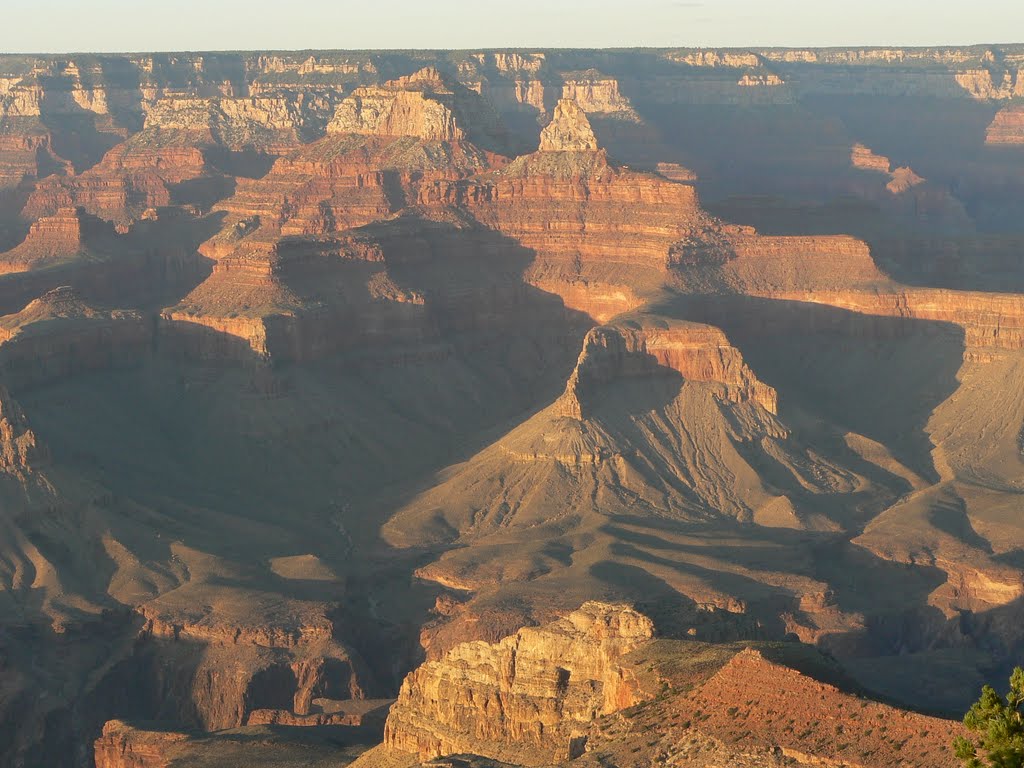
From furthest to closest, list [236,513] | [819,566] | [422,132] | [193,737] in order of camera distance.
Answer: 1. [422,132]
2. [236,513]
3. [819,566]
4. [193,737]

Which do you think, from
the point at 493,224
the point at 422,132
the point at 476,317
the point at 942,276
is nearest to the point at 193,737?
the point at 476,317

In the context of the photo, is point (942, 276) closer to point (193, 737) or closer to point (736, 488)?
point (736, 488)

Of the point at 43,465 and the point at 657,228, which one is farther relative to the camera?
the point at 657,228

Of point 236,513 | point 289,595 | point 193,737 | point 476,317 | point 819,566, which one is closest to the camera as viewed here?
point 193,737

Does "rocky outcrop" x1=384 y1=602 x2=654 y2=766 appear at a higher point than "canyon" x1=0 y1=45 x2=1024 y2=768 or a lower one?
higher

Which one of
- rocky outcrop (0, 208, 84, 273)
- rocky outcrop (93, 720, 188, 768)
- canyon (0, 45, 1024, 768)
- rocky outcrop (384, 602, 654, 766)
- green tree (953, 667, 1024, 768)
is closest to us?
green tree (953, 667, 1024, 768)

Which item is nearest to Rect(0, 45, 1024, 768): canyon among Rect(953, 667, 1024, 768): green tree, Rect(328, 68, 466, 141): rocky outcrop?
Rect(328, 68, 466, 141): rocky outcrop

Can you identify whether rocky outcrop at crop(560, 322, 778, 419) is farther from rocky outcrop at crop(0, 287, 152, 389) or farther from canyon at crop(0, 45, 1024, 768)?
rocky outcrop at crop(0, 287, 152, 389)
